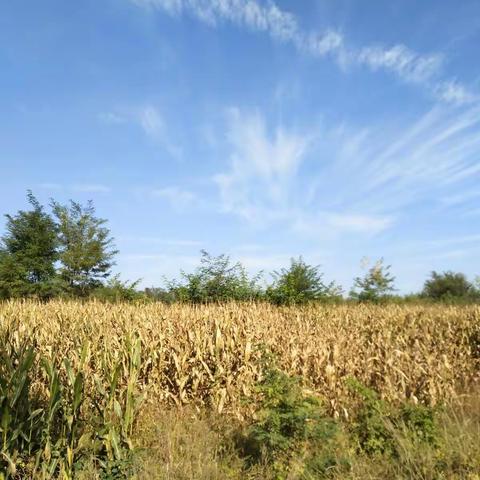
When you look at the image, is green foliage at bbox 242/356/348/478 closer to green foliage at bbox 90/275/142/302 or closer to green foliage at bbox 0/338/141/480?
green foliage at bbox 0/338/141/480

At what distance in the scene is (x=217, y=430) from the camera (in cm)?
645

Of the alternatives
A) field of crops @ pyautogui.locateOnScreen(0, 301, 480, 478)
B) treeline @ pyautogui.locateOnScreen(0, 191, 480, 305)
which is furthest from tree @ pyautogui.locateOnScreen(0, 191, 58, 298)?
field of crops @ pyautogui.locateOnScreen(0, 301, 480, 478)

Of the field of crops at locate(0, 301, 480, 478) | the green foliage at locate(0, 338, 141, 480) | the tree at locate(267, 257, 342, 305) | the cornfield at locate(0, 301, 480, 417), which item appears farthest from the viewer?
the tree at locate(267, 257, 342, 305)

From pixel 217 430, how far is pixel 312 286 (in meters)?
17.3

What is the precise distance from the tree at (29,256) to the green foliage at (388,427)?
26354mm

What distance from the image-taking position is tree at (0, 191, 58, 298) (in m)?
28.3

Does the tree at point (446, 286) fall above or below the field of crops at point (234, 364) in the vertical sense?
above

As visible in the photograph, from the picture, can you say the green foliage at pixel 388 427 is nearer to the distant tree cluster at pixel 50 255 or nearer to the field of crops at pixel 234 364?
the field of crops at pixel 234 364

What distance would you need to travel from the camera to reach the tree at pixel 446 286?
3906cm

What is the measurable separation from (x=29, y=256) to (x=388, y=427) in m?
28.5

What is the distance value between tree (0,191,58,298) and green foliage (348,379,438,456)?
2635 cm

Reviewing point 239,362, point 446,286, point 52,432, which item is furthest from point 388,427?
point 446,286

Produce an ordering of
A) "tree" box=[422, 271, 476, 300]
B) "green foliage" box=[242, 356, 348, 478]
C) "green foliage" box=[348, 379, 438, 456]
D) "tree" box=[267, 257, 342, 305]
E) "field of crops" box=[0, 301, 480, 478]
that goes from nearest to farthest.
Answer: "green foliage" box=[242, 356, 348, 478] → "green foliage" box=[348, 379, 438, 456] → "field of crops" box=[0, 301, 480, 478] → "tree" box=[267, 257, 342, 305] → "tree" box=[422, 271, 476, 300]

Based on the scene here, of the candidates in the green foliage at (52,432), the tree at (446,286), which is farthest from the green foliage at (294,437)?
the tree at (446,286)
